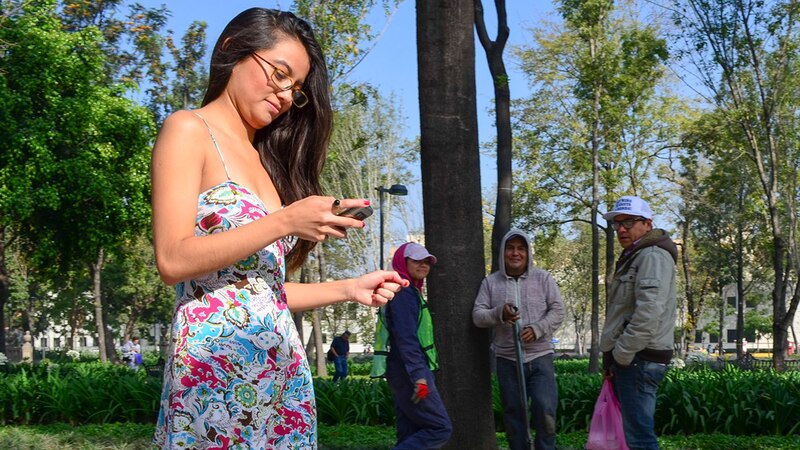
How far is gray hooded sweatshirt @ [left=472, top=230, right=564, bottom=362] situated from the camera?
6717 millimetres

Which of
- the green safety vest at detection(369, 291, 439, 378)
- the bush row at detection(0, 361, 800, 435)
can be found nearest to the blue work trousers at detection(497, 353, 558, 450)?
the green safety vest at detection(369, 291, 439, 378)

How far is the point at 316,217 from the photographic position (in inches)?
77.5

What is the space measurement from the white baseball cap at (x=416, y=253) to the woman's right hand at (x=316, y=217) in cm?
410

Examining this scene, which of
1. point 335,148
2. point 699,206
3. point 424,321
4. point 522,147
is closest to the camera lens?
point 424,321

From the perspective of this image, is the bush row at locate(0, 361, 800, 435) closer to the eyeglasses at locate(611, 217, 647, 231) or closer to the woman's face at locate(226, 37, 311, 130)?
the eyeglasses at locate(611, 217, 647, 231)

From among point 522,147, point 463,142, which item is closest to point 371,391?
point 463,142

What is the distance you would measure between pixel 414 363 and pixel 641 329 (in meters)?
1.49

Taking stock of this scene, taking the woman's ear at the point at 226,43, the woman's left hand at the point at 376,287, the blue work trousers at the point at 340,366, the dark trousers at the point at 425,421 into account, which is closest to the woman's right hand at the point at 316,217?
the woman's left hand at the point at 376,287

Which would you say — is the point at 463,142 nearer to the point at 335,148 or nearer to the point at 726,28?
the point at 726,28

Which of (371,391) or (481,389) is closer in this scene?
(481,389)

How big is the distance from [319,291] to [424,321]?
12.9ft

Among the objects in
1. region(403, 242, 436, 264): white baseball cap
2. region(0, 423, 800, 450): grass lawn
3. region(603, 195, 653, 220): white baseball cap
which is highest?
region(603, 195, 653, 220): white baseball cap

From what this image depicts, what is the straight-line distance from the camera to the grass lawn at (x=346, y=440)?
8.20 meters

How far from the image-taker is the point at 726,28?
58.1 feet
